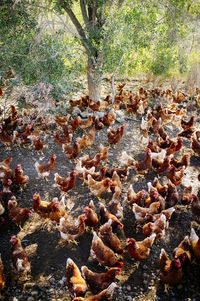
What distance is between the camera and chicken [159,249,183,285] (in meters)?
4.03

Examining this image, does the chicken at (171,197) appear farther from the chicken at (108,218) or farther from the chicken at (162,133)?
the chicken at (162,133)

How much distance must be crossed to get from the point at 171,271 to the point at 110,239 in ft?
4.18

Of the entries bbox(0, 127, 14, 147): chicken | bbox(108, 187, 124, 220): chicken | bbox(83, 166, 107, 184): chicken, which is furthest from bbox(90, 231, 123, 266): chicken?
bbox(0, 127, 14, 147): chicken

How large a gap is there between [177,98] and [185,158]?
6.72 meters

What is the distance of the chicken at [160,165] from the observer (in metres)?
6.92

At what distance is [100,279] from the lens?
392 centimetres

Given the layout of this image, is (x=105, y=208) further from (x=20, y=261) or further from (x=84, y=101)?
(x=84, y=101)

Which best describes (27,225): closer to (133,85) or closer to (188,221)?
(188,221)

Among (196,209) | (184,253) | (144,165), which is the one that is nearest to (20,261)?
(184,253)

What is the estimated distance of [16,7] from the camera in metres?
7.92

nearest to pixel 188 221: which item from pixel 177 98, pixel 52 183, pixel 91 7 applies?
pixel 52 183

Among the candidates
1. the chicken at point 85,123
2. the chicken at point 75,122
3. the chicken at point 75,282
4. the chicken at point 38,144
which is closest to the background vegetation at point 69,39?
the chicken at point 75,122

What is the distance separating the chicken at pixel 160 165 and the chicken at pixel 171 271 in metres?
3.19

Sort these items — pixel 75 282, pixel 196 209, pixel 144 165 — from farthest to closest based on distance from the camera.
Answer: pixel 144 165
pixel 196 209
pixel 75 282
